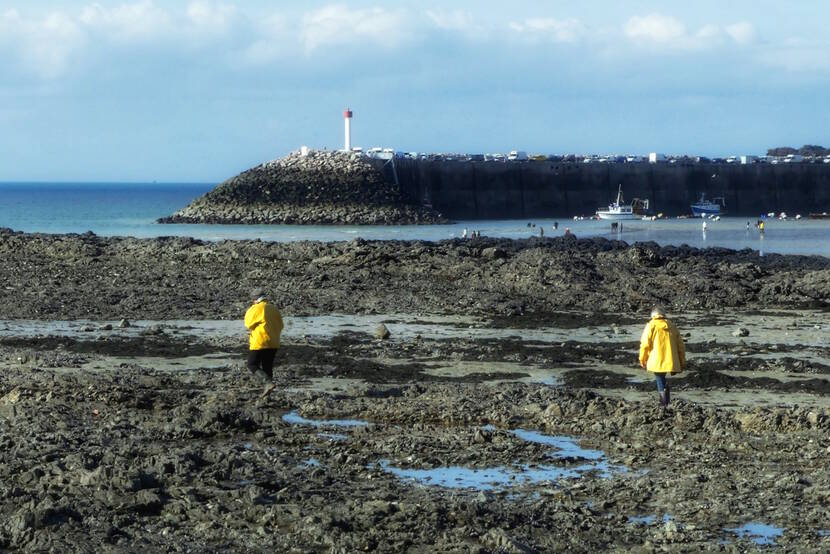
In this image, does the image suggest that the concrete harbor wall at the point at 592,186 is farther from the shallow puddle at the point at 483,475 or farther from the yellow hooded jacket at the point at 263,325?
the shallow puddle at the point at 483,475

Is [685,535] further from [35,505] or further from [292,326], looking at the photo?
[292,326]

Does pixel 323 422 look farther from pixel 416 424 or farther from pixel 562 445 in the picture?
pixel 562 445

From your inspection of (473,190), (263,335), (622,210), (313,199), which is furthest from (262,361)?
(473,190)

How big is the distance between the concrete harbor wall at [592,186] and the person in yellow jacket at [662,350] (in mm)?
61703

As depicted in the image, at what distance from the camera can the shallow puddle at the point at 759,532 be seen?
8992mm

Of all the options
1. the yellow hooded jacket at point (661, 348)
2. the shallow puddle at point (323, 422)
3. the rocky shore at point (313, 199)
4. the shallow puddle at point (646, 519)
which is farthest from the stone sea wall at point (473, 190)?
the shallow puddle at point (646, 519)

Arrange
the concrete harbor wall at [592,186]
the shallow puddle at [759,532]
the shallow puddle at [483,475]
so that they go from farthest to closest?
the concrete harbor wall at [592,186] < the shallow puddle at [483,475] < the shallow puddle at [759,532]

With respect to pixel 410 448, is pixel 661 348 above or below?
above

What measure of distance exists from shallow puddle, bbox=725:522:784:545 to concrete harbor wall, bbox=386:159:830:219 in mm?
66051

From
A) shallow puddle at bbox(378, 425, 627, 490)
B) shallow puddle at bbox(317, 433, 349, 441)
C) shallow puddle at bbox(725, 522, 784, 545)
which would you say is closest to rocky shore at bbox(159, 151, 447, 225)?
shallow puddle at bbox(317, 433, 349, 441)

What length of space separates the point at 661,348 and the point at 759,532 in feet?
14.6

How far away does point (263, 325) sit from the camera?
1412 cm

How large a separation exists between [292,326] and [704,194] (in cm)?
6843

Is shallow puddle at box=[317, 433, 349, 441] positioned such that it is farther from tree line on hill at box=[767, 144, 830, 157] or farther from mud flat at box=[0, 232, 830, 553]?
tree line on hill at box=[767, 144, 830, 157]
